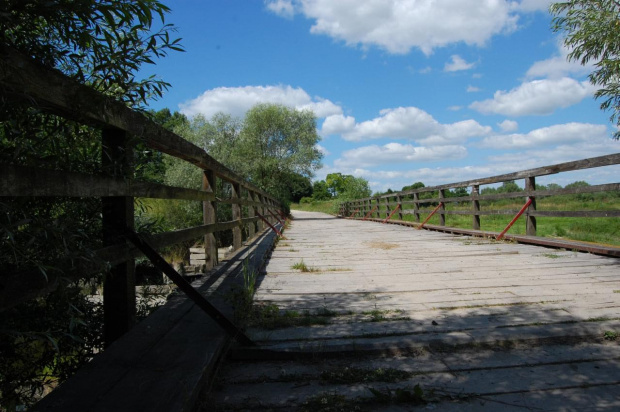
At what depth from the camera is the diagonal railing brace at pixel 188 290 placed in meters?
2.01

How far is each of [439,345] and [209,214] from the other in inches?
99.3

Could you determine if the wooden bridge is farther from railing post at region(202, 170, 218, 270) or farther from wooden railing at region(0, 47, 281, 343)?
railing post at region(202, 170, 218, 270)

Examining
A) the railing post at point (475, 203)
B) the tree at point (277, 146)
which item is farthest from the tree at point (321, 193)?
the railing post at point (475, 203)

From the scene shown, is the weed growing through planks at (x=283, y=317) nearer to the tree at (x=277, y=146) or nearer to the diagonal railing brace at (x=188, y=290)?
the diagonal railing brace at (x=188, y=290)

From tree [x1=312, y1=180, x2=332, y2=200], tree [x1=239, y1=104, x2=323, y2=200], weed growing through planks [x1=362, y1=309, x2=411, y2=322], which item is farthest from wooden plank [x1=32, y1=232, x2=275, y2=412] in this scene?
tree [x1=312, y1=180, x2=332, y2=200]

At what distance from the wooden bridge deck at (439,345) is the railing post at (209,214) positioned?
697 mm

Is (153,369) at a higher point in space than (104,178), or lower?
lower

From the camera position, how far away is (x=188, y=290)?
7.02 feet

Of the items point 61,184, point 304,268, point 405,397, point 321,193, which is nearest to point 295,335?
point 405,397

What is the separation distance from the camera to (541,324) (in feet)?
8.10

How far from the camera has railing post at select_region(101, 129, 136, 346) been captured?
1978 mm

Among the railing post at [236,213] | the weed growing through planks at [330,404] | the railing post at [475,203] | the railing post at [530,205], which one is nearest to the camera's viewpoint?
the weed growing through planks at [330,404]

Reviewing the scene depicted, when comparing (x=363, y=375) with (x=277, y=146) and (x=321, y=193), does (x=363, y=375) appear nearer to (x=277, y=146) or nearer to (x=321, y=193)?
(x=277, y=146)

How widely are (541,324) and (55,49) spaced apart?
273 centimetres
